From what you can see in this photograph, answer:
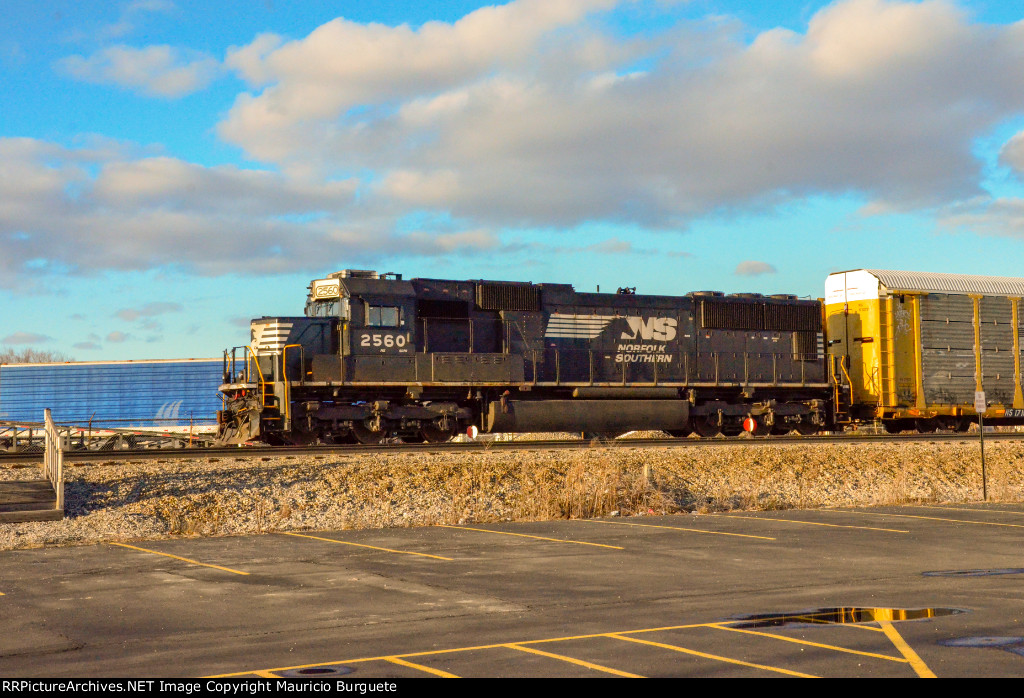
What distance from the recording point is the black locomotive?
80.0ft

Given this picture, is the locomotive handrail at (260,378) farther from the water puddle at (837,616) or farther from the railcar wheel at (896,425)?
the railcar wheel at (896,425)

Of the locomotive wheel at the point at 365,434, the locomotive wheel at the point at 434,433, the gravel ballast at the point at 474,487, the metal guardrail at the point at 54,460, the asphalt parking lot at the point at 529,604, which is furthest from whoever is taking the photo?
the locomotive wheel at the point at 434,433

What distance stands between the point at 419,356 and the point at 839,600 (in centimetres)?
1714

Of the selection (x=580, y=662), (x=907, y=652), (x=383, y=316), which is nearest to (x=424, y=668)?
(x=580, y=662)

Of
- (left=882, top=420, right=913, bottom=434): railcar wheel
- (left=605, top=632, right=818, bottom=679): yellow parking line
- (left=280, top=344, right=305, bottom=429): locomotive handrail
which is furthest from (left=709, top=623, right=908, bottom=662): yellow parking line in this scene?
(left=882, top=420, right=913, bottom=434): railcar wheel

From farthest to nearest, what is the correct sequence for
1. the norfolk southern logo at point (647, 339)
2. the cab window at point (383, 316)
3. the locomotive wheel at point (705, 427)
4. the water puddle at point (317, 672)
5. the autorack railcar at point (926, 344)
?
the autorack railcar at point (926, 344)
the locomotive wheel at point (705, 427)
the norfolk southern logo at point (647, 339)
the cab window at point (383, 316)
the water puddle at point (317, 672)

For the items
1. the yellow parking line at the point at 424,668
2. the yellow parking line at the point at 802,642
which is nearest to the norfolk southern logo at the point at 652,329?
the yellow parking line at the point at 802,642

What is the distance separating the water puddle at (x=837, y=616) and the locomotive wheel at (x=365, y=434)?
17030 mm

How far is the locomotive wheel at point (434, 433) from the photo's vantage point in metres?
25.4

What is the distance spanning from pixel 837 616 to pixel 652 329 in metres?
20.4

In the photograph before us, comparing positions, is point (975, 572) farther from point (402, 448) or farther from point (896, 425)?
point (896, 425)

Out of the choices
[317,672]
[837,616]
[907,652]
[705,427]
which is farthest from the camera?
[705,427]

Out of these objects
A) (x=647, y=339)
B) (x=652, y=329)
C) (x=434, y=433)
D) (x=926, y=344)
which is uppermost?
(x=652, y=329)

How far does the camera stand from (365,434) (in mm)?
24734
